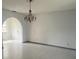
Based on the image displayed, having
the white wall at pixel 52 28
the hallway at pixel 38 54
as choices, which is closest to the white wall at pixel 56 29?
the white wall at pixel 52 28

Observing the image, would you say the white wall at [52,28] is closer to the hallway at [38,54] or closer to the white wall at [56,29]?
the white wall at [56,29]

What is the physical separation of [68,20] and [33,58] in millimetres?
3458

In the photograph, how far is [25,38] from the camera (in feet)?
28.8

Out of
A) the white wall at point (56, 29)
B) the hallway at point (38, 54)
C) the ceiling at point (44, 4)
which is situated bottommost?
the hallway at point (38, 54)

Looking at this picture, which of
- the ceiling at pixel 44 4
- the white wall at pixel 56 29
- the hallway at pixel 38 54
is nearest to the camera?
the hallway at pixel 38 54

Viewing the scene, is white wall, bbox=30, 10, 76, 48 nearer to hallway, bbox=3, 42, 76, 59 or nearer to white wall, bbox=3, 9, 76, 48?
white wall, bbox=3, 9, 76, 48

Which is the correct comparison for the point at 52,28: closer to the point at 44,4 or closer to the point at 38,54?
the point at 44,4

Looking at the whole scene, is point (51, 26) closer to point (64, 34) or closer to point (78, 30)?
point (64, 34)

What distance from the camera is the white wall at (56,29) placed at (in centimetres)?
635

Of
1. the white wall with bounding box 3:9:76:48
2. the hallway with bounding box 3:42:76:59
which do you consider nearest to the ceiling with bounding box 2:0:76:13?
the white wall with bounding box 3:9:76:48

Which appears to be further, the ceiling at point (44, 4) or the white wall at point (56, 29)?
the white wall at point (56, 29)

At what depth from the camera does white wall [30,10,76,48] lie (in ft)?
20.8

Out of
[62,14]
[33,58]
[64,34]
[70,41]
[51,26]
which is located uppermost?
[62,14]

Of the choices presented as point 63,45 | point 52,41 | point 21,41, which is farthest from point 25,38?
point 63,45
